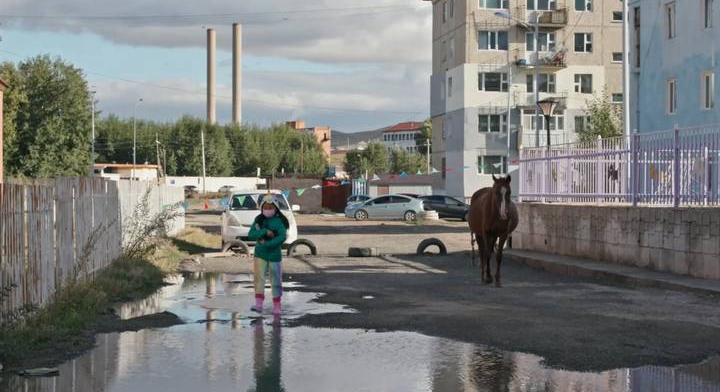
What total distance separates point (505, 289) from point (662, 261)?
3293mm

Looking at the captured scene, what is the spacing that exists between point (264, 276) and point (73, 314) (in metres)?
2.78

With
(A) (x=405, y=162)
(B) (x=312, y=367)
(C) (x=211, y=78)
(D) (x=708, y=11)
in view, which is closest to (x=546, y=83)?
(D) (x=708, y=11)

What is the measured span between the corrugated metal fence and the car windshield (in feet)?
30.6

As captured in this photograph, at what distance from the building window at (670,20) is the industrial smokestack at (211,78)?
301 feet

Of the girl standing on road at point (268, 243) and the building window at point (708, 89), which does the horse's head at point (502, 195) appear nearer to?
the girl standing on road at point (268, 243)

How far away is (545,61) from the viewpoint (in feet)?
267

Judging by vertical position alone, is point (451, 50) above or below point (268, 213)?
above

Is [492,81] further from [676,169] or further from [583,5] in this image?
[676,169]

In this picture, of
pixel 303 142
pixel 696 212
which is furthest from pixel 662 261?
pixel 303 142

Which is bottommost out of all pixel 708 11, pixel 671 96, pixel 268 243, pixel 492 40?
pixel 268 243

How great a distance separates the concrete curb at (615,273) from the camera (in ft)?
53.9

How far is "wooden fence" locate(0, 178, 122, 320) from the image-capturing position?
11.3 metres

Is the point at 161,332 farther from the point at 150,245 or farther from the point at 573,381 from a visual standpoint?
the point at 150,245

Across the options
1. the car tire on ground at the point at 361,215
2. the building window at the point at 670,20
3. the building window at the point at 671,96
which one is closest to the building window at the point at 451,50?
the car tire on ground at the point at 361,215
